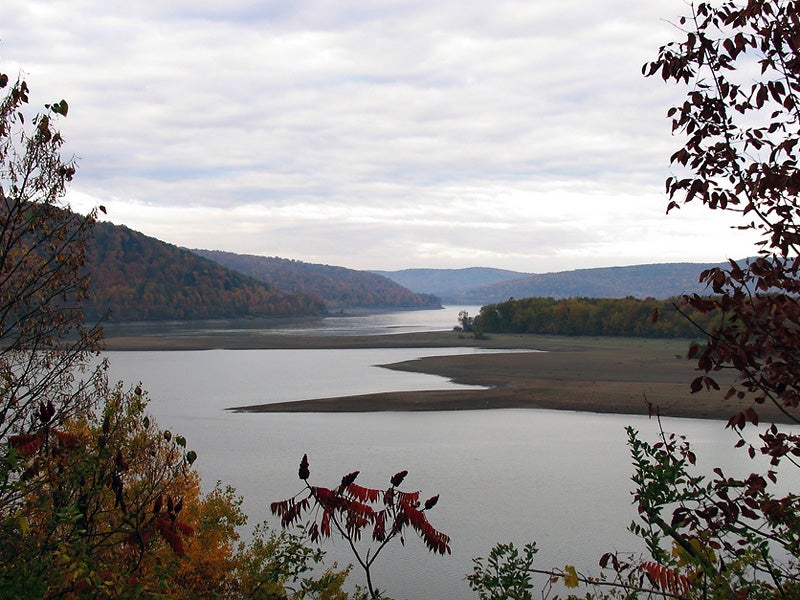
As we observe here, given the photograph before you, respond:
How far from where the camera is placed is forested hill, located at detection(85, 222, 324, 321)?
11575 cm

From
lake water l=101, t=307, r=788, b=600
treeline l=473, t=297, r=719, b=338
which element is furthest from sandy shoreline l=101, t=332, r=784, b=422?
treeline l=473, t=297, r=719, b=338

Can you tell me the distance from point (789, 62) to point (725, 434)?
935 inches

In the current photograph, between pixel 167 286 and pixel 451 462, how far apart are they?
Result: 112268 mm

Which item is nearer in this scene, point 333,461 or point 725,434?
point 333,461

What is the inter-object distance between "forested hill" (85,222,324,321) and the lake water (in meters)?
80.8

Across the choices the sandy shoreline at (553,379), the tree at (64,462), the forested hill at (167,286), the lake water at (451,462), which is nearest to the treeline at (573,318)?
the sandy shoreline at (553,379)

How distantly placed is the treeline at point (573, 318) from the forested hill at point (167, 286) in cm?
5346

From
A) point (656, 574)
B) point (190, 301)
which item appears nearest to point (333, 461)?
point (656, 574)

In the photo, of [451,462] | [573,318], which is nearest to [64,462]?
[451,462]

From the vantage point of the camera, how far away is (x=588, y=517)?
52.5ft

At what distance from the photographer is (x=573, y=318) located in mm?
80812

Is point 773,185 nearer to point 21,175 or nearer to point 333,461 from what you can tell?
point 21,175

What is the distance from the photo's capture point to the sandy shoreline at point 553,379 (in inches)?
1215

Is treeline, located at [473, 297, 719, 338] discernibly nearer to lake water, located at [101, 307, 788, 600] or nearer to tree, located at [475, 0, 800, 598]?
lake water, located at [101, 307, 788, 600]
